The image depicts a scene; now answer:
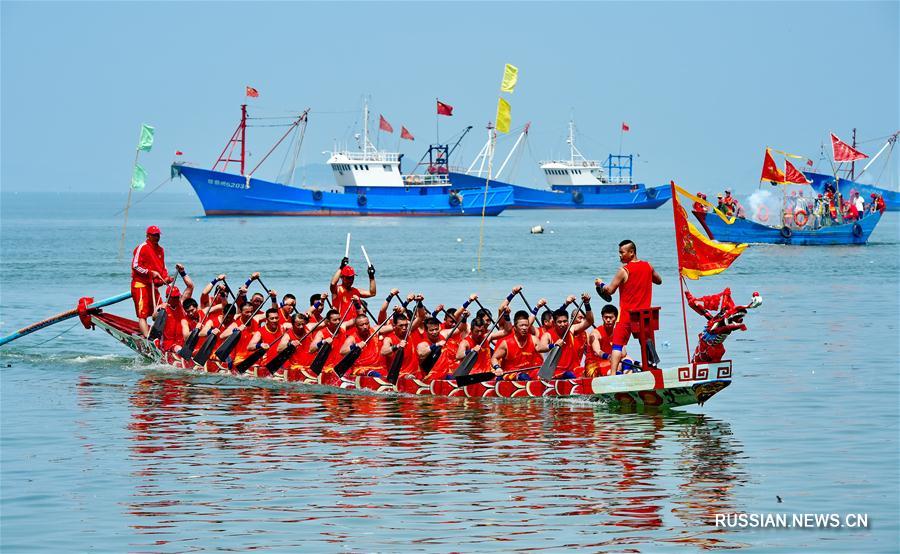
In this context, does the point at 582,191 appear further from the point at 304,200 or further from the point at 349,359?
the point at 349,359

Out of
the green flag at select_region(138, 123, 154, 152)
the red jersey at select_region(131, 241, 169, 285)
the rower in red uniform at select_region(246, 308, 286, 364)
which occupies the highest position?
the green flag at select_region(138, 123, 154, 152)

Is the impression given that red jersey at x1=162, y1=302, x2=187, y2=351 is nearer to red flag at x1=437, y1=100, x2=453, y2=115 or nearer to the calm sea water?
the calm sea water

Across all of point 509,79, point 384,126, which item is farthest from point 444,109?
point 509,79

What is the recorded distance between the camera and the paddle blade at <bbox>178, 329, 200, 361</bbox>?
81.7 feet

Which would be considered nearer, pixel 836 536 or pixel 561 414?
pixel 836 536

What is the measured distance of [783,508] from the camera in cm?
1404

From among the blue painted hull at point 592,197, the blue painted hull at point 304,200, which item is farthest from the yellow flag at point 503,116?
the blue painted hull at point 592,197

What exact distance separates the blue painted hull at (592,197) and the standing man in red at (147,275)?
116 metres

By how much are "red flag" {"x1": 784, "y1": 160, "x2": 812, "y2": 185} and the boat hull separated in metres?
42.8

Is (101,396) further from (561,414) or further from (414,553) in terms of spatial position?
(414,553)

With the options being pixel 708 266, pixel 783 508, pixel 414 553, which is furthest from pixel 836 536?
pixel 708 266

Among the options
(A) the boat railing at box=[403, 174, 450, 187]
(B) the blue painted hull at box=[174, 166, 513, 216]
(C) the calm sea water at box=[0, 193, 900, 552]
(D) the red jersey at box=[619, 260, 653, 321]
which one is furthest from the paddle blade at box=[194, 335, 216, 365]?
(A) the boat railing at box=[403, 174, 450, 187]

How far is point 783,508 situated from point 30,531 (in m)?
8.39

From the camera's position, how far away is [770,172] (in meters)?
61.1
